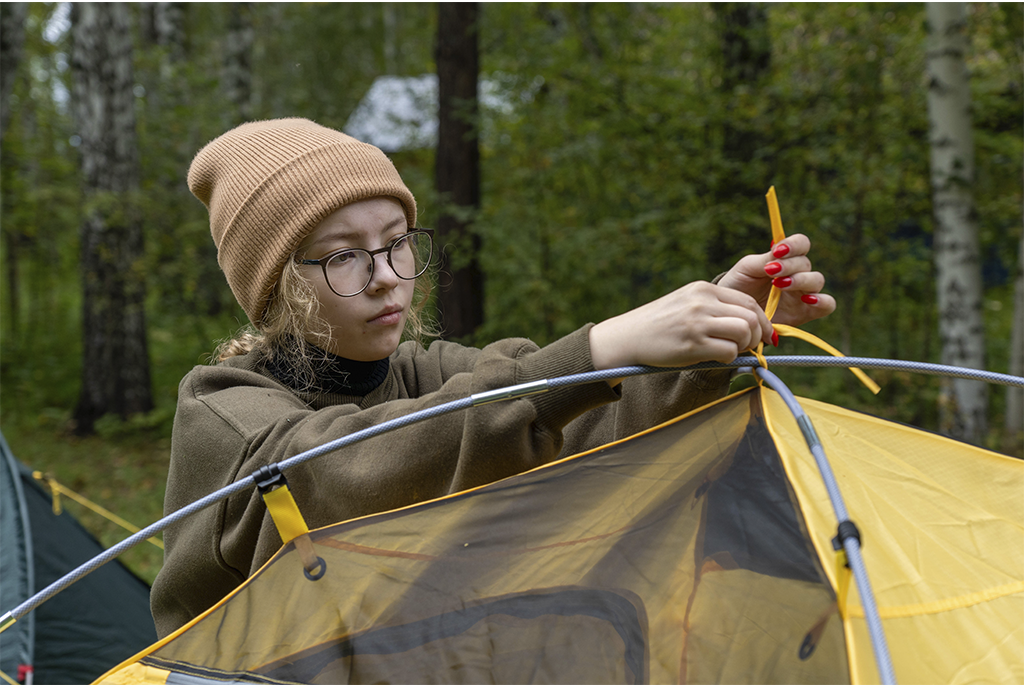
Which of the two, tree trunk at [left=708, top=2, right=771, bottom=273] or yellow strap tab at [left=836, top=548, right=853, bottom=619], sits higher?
tree trunk at [left=708, top=2, right=771, bottom=273]

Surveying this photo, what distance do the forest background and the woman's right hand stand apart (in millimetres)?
3720

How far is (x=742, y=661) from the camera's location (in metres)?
0.91

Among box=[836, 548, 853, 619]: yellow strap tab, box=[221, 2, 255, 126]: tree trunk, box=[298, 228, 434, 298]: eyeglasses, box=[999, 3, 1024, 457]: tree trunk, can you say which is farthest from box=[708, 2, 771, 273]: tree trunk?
box=[221, 2, 255, 126]: tree trunk

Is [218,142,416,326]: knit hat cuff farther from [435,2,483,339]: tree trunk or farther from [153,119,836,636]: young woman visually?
[435,2,483,339]: tree trunk

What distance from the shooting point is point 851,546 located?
86cm

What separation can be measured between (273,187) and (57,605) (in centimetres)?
237

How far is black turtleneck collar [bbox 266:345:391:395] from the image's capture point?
5.17ft

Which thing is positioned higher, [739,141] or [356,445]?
[739,141]

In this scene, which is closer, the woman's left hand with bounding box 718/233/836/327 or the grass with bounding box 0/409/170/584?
the woman's left hand with bounding box 718/233/836/327

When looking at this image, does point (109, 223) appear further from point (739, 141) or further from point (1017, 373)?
point (1017, 373)

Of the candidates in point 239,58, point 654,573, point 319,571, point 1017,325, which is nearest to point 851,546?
point 654,573

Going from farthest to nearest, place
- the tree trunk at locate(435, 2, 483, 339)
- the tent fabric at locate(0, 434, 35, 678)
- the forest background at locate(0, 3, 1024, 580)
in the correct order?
1. the tree trunk at locate(435, 2, 483, 339)
2. the forest background at locate(0, 3, 1024, 580)
3. the tent fabric at locate(0, 434, 35, 678)

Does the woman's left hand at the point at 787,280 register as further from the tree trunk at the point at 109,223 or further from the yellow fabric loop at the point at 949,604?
the tree trunk at the point at 109,223

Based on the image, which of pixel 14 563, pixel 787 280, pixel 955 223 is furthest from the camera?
pixel 955 223
